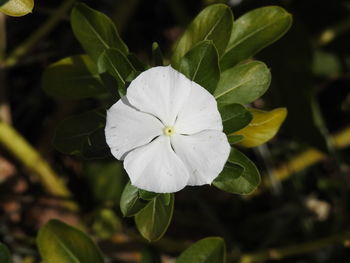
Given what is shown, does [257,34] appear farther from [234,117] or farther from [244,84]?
[234,117]

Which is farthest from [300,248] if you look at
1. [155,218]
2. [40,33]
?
[40,33]

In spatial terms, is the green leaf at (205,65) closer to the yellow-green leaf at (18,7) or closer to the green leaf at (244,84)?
the green leaf at (244,84)

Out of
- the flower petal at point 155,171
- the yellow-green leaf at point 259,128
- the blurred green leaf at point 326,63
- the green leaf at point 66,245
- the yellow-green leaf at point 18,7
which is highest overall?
the yellow-green leaf at point 18,7

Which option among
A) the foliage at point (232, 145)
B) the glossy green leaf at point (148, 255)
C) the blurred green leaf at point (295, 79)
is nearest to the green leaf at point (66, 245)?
the foliage at point (232, 145)

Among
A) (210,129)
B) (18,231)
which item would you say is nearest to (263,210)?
(18,231)

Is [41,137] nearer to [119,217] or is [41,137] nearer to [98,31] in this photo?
[119,217]
